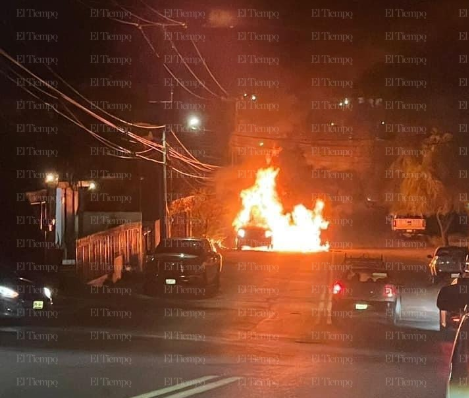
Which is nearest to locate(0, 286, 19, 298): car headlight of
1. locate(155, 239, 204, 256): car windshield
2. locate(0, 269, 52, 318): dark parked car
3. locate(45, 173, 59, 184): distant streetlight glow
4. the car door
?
locate(0, 269, 52, 318): dark parked car

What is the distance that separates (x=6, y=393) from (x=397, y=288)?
11.2m

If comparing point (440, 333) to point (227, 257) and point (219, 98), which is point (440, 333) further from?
point (219, 98)

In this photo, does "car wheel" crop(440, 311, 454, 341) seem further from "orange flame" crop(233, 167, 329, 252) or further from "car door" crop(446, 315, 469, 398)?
"orange flame" crop(233, 167, 329, 252)

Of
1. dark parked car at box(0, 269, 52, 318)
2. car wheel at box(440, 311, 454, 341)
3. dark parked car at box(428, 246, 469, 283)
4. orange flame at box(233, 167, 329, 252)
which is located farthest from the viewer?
orange flame at box(233, 167, 329, 252)

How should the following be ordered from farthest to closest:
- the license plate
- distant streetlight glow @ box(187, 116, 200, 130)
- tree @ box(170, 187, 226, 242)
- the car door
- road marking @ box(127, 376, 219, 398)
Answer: distant streetlight glow @ box(187, 116, 200, 130), tree @ box(170, 187, 226, 242), the license plate, road marking @ box(127, 376, 219, 398), the car door

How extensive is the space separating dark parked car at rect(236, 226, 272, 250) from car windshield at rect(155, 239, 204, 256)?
2189 centimetres

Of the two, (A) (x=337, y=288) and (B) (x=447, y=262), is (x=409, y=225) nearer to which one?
(B) (x=447, y=262)

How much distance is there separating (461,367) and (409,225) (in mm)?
52663

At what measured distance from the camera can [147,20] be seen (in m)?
26.3

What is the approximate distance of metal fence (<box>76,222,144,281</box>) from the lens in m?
24.5

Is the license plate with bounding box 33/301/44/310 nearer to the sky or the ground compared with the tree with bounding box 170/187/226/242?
nearer to the ground

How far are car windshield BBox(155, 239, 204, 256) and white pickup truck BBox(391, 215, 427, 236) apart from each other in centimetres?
3417

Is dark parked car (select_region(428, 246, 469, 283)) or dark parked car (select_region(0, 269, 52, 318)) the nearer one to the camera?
dark parked car (select_region(0, 269, 52, 318))

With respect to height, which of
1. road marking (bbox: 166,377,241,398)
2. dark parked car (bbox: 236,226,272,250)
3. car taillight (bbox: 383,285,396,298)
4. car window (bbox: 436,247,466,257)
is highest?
dark parked car (bbox: 236,226,272,250)
